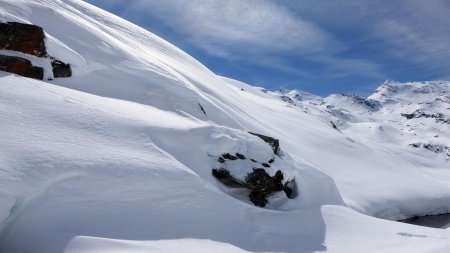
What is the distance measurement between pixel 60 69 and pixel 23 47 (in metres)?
1.50

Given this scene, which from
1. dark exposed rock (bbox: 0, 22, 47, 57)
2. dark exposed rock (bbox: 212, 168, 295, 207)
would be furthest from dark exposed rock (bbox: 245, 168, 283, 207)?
dark exposed rock (bbox: 0, 22, 47, 57)

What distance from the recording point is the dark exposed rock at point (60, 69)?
1470 centimetres

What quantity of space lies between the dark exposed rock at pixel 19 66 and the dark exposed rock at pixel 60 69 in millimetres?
961

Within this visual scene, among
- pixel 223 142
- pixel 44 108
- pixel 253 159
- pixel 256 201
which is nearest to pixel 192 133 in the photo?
pixel 223 142

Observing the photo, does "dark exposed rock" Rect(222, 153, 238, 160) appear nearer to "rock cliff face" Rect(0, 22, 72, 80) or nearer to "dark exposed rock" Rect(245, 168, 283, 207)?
"dark exposed rock" Rect(245, 168, 283, 207)

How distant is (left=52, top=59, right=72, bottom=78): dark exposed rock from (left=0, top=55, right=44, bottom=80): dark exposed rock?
3.15ft

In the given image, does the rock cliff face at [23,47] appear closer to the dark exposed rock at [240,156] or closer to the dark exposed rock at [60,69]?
the dark exposed rock at [60,69]

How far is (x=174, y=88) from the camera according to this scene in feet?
63.0

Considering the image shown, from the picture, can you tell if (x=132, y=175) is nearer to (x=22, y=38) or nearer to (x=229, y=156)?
(x=229, y=156)

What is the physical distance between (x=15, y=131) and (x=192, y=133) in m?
5.90

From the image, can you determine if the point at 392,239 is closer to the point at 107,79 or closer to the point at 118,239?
the point at 118,239

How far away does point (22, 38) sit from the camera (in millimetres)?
13953

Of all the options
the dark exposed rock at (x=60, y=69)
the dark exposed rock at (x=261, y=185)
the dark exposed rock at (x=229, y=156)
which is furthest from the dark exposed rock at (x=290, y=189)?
the dark exposed rock at (x=60, y=69)

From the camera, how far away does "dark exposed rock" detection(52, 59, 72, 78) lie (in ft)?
48.2
